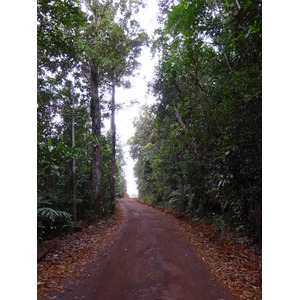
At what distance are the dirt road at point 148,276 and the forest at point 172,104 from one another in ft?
6.40

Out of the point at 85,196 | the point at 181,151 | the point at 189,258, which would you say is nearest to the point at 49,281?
the point at 189,258

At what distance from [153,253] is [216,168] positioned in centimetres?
321

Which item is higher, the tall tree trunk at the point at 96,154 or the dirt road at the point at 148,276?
the tall tree trunk at the point at 96,154

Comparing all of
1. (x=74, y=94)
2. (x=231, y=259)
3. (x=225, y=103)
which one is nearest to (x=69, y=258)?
(x=231, y=259)

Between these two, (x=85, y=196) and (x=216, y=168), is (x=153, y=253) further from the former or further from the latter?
(x=85, y=196)

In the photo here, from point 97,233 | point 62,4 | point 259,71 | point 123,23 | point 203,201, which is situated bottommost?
point 97,233

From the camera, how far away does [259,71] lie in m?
4.52

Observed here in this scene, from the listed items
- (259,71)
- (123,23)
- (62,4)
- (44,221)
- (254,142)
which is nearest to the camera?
(259,71)

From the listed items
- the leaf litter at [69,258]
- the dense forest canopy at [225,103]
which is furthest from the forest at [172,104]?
the leaf litter at [69,258]

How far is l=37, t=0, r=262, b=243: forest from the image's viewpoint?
4910 millimetres

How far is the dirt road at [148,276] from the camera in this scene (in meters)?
3.54

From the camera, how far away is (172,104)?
41.0ft

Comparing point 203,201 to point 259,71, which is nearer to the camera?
point 259,71

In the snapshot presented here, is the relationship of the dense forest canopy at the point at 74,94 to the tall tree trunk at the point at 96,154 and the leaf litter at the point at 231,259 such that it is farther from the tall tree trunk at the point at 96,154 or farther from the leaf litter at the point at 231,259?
the leaf litter at the point at 231,259
